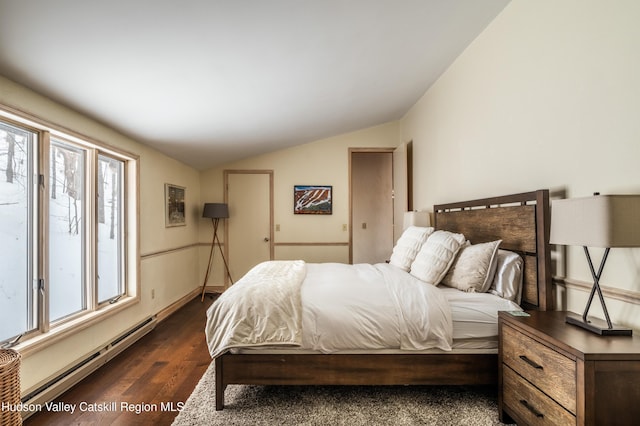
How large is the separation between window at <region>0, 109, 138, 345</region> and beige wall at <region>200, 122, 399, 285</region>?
1.96 metres

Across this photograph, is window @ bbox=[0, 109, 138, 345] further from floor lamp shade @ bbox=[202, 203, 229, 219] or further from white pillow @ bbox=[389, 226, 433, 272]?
white pillow @ bbox=[389, 226, 433, 272]

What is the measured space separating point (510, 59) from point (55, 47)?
114 inches

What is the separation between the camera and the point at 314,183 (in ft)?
16.0

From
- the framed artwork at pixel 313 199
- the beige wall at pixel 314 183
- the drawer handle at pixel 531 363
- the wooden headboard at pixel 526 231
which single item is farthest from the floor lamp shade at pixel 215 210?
the drawer handle at pixel 531 363

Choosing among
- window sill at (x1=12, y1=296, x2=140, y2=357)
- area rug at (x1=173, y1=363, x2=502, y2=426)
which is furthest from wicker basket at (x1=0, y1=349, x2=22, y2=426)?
area rug at (x1=173, y1=363, x2=502, y2=426)

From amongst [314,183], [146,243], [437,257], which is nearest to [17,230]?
[146,243]

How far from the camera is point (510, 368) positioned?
5.32 feet

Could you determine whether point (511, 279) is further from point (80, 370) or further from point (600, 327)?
point (80, 370)

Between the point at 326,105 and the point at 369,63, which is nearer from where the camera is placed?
the point at 369,63

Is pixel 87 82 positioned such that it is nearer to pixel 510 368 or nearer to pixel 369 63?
pixel 369 63

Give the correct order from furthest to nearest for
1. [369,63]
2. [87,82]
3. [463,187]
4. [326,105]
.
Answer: [326,105]
[463,187]
[369,63]
[87,82]

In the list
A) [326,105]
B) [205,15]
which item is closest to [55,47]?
[205,15]

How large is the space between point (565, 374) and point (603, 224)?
64 centimetres

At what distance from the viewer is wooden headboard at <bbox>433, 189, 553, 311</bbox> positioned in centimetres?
183
